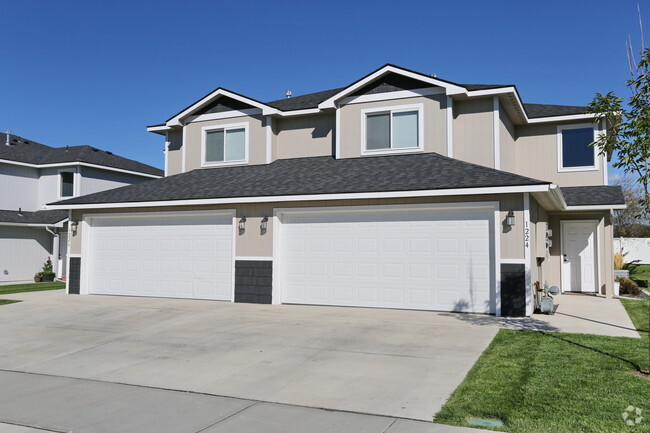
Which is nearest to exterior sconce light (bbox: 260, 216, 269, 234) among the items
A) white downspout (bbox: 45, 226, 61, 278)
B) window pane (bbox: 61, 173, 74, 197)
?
white downspout (bbox: 45, 226, 61, 278)

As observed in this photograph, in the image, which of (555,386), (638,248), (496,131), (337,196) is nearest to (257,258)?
(337,196)

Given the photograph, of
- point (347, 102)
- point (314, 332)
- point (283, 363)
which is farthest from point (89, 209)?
point (283, 363)

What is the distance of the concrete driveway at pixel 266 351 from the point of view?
6340mm

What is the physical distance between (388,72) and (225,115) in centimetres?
599

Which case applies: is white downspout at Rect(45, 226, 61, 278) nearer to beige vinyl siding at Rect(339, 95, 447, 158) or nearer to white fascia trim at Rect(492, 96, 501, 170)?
beige vinyl siding at Rect(339, 95, 447, 158)

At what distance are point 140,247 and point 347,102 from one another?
782 cm

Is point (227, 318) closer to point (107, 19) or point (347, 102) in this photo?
point (347, 102)

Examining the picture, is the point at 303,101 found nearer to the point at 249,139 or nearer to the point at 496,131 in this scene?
the point at 249,139

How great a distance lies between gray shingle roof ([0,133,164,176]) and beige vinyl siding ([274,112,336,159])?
12211 mm

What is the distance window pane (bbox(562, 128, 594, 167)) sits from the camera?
55.7ft

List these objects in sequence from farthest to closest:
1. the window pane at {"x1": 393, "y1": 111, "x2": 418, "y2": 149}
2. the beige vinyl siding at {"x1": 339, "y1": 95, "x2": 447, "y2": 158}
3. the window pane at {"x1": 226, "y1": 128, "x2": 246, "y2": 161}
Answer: the window pane at {"x1": 226, "y1": 128, "x2": 246, "y2": 161} → the window pane at {"x1": 393, "y1": 111, "x2": 418, "y2": 149} → the beige vinyl siding at {"x1": 339, "y1": 95, "x2": 447, "y2": 158}

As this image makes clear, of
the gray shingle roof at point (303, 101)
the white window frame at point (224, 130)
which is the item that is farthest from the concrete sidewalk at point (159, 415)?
the gray shingle roof at point (303, 101)

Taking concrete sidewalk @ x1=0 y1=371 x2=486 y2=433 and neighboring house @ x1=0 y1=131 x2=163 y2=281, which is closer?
concrete sidewalk @ x1=0 y1=371 x2=486 y2=433

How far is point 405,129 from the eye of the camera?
15.5m
